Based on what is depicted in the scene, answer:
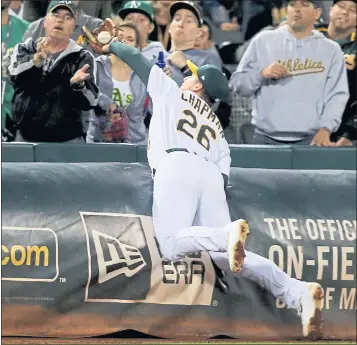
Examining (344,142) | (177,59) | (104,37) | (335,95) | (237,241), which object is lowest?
(237,241)

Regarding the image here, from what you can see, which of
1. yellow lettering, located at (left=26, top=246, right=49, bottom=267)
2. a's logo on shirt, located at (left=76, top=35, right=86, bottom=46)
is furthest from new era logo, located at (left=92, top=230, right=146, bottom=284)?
a's logo on shirt, located at (left=76, top=35, right=86, bottom=46)

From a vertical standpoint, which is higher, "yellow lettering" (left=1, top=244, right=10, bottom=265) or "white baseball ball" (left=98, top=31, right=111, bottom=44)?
"white baseball ball" (left=98, top=31, right=111, bottom=44)

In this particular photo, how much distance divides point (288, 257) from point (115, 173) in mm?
1233

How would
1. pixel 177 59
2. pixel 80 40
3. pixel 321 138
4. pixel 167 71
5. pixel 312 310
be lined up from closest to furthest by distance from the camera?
1. pixel 312 310
2. pixel 167 71
3. pixel 80 40
4. pixel 177 59
5. pixel 321 138

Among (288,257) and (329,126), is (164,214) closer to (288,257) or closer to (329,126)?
(288,257)

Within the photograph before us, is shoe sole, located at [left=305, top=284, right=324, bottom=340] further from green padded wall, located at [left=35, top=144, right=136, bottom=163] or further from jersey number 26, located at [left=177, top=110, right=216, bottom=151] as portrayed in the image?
green padded wall, located at [left=35, top=144, right=136, bottom=163]

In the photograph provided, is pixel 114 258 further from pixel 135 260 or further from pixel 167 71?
pixel 167 71

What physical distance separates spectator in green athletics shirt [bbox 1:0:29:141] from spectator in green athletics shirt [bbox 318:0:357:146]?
8.24ft

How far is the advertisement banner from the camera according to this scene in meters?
6.00

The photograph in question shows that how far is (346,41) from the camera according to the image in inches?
319

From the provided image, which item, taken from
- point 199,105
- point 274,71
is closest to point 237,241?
point 199,105

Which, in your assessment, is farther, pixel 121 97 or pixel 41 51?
pixel 121 97

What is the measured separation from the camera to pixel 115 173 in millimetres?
6367

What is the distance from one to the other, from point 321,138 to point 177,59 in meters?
1.25
